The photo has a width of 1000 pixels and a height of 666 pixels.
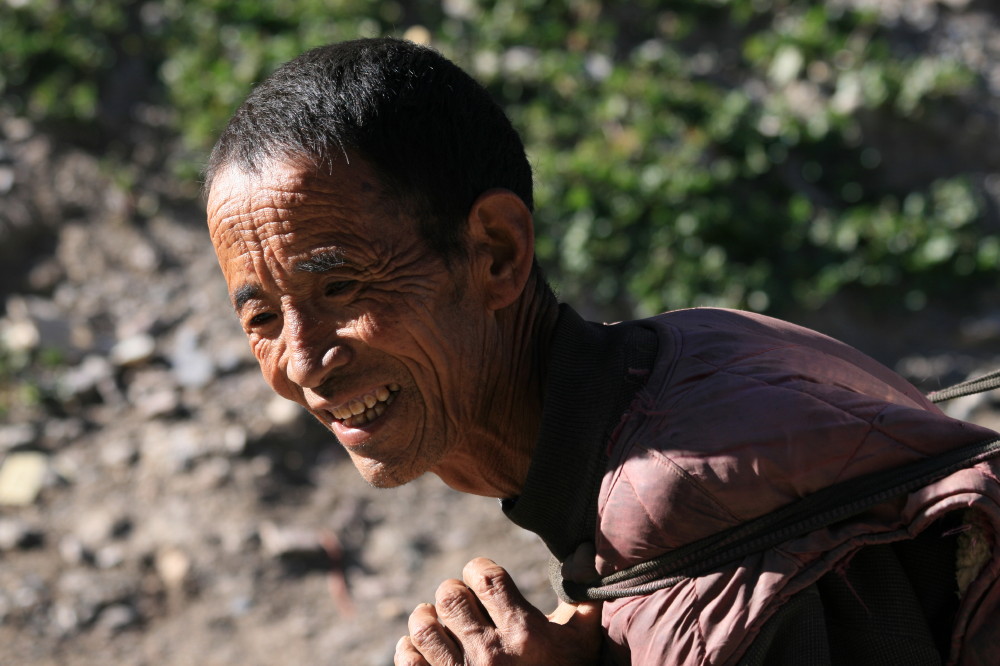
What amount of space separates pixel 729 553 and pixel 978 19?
6.88m

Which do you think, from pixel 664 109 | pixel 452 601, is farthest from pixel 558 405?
pixel 664 109

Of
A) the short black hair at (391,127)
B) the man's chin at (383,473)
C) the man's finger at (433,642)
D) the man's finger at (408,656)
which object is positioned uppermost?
the short black hair at (391,127)

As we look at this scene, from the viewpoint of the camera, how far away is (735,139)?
6.98 m

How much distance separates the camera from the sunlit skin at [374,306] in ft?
7.07

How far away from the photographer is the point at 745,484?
1938 millimetres

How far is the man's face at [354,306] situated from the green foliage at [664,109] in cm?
352

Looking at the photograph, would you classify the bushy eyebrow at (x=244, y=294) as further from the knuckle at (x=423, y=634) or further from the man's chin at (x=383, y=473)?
the knuckle at (x=423, y=634)

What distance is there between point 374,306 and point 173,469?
3.85 meters

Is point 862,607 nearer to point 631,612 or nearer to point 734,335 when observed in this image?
point 631,612

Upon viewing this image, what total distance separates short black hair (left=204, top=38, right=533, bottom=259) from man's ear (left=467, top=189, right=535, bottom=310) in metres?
0.04

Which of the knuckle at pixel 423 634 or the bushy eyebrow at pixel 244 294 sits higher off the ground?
the bushy eyebrow at pixel 244 294

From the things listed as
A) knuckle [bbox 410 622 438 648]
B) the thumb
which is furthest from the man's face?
the thumb

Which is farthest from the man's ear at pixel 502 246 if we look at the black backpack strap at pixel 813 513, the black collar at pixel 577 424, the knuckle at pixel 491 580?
the black backpack strap at pixel 813 513

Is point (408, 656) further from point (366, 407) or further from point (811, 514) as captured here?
point (811, 514)
